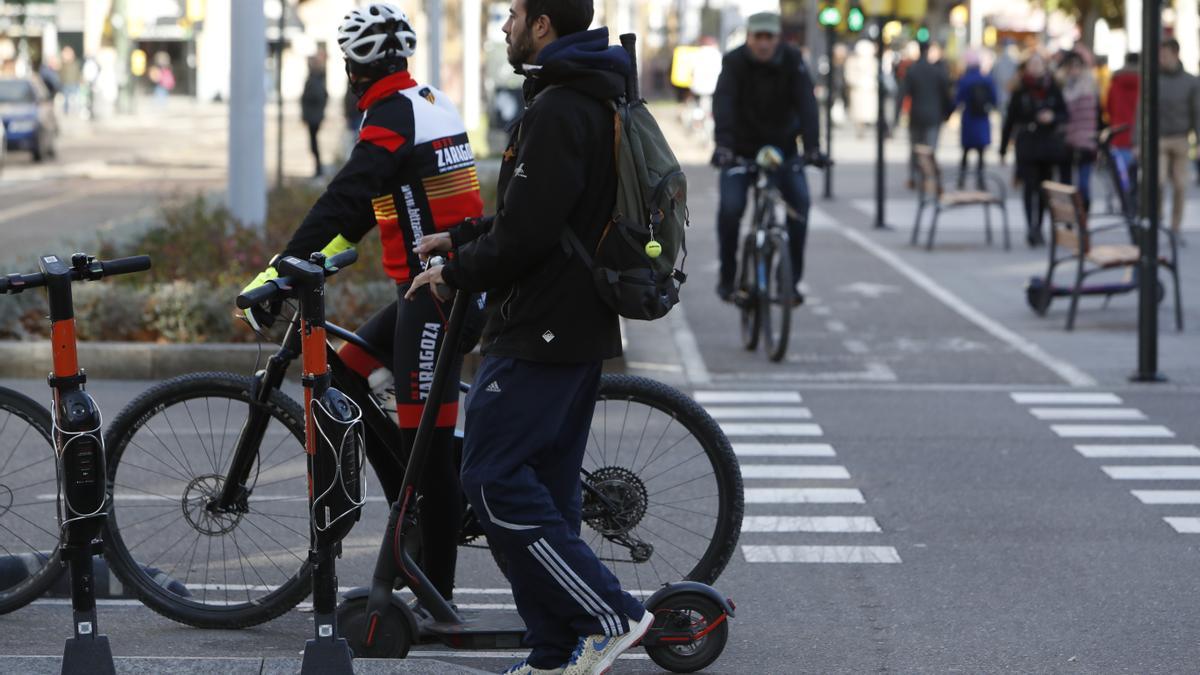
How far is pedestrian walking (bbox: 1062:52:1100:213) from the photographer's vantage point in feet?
64.0

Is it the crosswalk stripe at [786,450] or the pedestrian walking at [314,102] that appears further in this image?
the pedestrian walking at [314,102]

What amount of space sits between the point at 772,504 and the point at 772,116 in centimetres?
458

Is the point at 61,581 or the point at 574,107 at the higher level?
the point at 574,107

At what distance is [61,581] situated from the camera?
6004 mm

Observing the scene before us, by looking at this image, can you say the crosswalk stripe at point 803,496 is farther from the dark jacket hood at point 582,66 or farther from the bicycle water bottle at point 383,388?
the dark jacket hood at point 582,66

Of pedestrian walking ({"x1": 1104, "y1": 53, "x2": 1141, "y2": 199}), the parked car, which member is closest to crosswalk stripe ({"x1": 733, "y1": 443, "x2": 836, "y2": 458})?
pedestrian walking ({"x1": 1104, "y1": 53, "x2": 1141, "y2": 199})

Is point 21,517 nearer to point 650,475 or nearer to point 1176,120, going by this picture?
point 650,475

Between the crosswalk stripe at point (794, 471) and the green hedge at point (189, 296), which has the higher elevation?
the green hedge at point (189, 296)

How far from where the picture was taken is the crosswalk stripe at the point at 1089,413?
966 cm

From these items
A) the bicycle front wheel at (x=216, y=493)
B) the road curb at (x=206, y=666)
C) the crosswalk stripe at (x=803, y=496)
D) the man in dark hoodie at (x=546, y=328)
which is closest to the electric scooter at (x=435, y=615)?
the man in dark hoodie at (x=546, y=328)

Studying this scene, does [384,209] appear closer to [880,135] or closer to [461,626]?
[461,626]

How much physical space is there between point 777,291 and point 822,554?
473 centimetres

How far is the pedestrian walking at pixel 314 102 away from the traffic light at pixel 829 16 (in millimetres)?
7517

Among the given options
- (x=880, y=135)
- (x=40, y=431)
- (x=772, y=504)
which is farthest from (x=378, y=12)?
(x=880, y=135)
